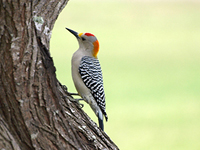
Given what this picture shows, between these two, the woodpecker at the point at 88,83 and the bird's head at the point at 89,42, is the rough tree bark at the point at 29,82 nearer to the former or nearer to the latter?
the woodpecker at the point at 88,83

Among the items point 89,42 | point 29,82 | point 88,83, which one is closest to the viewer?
point 29,82

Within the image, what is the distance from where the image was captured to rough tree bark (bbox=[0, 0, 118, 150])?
2.30m

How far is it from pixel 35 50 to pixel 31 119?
0.61 m

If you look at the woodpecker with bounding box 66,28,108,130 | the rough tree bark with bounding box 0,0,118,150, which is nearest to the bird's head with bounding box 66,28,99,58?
the woodpecker with bounding box 66,28,108,130

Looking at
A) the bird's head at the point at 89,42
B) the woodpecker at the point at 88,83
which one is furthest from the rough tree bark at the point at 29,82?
the bird's head at the point at 89,42

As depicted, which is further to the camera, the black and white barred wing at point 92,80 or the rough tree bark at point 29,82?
the black and white barred wing at point 92,80

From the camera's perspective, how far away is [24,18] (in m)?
2.32

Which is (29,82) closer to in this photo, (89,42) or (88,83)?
(88,83)

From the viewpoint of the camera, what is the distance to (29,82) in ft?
7.79

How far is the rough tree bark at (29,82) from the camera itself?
2299 millimetres

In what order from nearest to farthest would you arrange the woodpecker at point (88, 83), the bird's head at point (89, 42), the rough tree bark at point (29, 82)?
the rough tree bark at point (29, 82) → the woodpecker at point (88, 83) → the bird's head at point (89, 42)

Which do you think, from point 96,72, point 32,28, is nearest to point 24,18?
point 32,28

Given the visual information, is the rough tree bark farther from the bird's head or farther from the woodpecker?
the bird's head

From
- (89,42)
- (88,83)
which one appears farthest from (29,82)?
(89,42)
